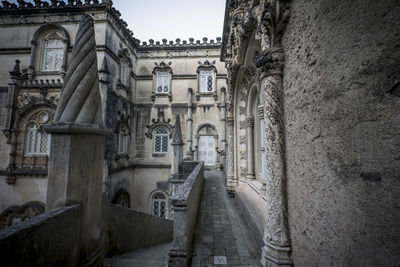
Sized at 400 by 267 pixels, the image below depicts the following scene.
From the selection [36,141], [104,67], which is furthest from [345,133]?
[36,141]

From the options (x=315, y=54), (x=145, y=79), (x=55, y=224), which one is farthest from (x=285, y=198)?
(x=145, y=79)

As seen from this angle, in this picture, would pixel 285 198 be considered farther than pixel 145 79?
No

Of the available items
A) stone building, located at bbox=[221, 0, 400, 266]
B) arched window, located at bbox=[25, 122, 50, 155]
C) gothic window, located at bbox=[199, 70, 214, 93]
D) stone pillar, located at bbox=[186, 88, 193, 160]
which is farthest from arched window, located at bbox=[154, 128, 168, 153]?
stone building, located at bbox=[221, 0, 400, 266]

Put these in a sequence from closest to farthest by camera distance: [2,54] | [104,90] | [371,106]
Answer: [371,106] → [104,90] → [2,54]

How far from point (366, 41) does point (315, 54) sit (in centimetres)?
50

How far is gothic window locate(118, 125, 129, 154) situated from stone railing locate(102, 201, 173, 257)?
9.57 meters

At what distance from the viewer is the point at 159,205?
1372cm

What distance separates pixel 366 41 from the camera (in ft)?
3.95

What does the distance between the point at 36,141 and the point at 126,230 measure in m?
11.6

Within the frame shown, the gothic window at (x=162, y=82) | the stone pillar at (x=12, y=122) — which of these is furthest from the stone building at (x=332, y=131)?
the stone pillar at (x=12, y=122)

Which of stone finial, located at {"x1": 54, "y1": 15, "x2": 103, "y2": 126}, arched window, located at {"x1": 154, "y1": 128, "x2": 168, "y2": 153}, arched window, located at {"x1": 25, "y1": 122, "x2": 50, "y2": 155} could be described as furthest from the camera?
arched window, located at {"x1": 154, "y1": 128, "x2": 168, "y2": 153}

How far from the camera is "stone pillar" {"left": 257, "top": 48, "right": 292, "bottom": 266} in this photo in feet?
6.91

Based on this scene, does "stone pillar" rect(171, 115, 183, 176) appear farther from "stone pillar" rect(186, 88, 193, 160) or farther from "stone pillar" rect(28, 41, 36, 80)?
"stone pillar" rect(28, 41, 36, 80)

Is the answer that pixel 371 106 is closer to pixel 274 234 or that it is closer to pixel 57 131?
pixel 274 234
